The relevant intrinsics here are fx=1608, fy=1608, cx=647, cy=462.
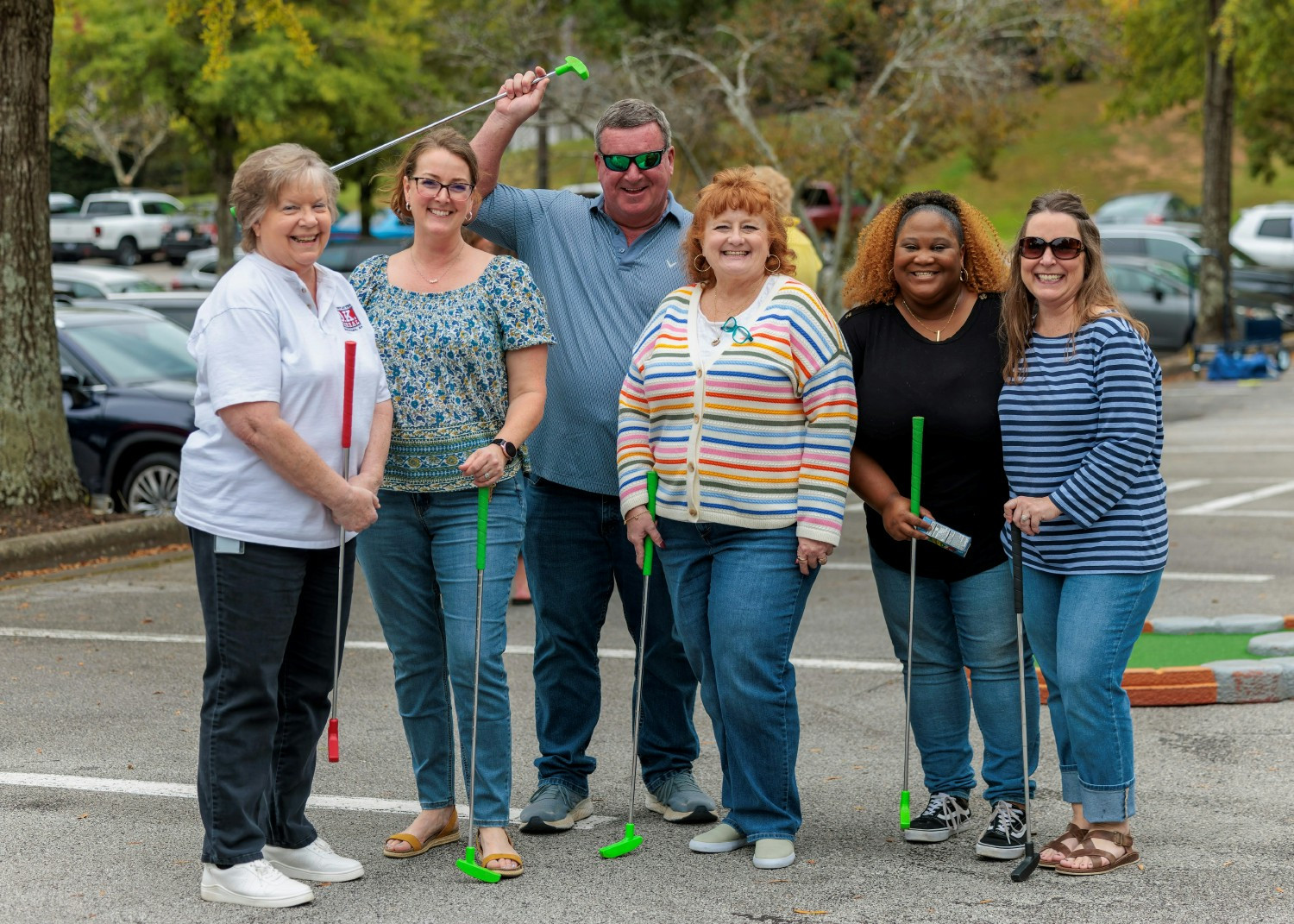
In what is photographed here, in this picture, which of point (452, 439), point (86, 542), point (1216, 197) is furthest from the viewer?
point (1216, 197)

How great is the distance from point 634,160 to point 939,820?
7.39ft

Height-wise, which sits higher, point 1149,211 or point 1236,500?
point 1149,211

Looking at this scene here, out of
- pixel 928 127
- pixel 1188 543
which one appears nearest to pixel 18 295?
pixel 1188 543

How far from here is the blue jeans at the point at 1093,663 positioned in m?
4.52

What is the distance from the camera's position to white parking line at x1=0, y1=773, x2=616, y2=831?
5.23 m

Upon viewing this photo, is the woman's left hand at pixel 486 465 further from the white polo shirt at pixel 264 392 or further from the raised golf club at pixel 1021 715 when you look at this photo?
the raised golf club at pixel 1021 715

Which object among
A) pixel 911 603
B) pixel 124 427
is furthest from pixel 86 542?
pixel 911 603

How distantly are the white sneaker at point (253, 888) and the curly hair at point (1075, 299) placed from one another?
2461 millimetres

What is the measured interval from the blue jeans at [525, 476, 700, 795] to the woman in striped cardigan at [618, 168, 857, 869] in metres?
0.35

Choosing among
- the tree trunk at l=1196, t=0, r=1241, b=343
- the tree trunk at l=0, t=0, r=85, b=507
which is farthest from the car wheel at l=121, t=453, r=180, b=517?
the tree trunk at l=1196, t=0, r=1241, b=343

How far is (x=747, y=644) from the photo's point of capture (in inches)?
183

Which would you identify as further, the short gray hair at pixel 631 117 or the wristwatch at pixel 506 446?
the short gray hair at pixel 631 117

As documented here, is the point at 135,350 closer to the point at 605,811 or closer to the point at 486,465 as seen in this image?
the point at 605,811

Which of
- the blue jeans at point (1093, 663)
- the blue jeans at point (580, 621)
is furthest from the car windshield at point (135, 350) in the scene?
the blue jeans at point (1093, 663)
